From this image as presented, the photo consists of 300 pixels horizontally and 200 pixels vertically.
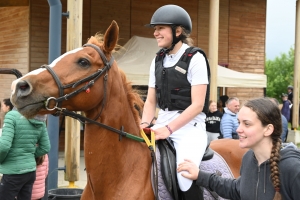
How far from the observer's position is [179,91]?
3.37 metres

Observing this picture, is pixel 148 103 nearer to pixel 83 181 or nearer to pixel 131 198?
pixel 131 198

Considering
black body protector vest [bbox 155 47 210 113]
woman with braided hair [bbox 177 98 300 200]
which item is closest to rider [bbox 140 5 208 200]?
black body protector vest [bbox 155 47 210 113]

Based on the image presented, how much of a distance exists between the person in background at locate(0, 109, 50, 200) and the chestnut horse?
1922 millimetres

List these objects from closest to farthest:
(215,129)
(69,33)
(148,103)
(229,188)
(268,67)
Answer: (229,188) → (148,103) → (69,33) → (215,129) → (268,67)

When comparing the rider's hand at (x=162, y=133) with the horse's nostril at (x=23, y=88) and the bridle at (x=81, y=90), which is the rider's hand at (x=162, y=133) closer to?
the bridle at (x=81, y=90)

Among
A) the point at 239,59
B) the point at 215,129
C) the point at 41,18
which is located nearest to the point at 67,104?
the point at 215,129

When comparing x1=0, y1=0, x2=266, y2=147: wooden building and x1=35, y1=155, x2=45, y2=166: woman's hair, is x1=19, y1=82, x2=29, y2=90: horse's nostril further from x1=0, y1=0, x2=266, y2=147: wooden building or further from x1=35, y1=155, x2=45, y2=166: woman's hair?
x1=0, y1=0, x2=266, y2=147: wooden building

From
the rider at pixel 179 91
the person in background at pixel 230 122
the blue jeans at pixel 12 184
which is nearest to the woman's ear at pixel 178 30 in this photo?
the rider at pixel 179 91

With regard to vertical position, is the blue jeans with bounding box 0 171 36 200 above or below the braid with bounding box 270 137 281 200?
below

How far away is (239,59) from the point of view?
15.8m

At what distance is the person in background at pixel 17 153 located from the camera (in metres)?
4.78

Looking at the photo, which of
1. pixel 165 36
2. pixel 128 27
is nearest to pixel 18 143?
pixel 165 36

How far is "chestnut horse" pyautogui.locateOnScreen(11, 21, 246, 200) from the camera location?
2.79 metres

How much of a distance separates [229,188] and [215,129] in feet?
20.7
